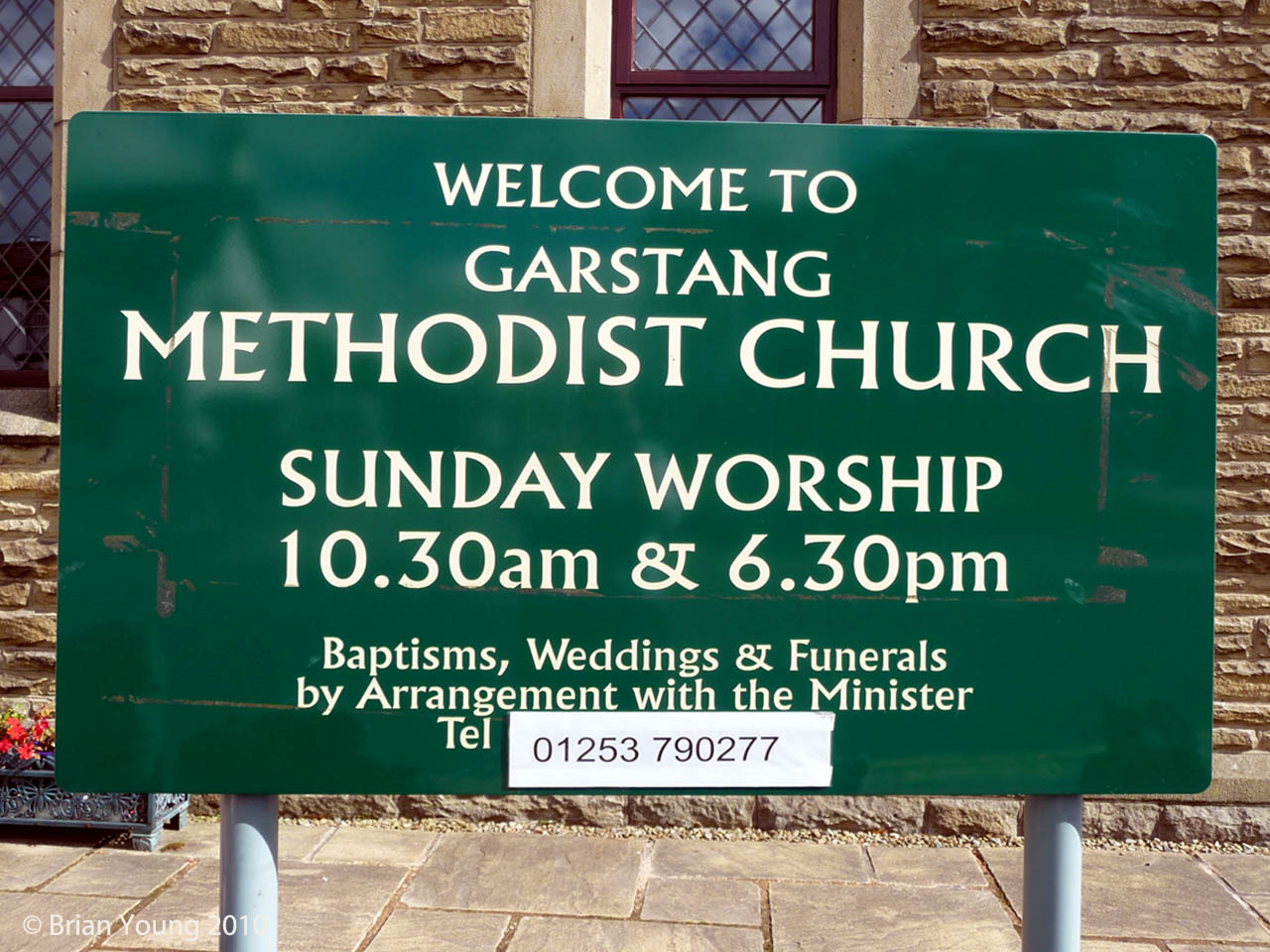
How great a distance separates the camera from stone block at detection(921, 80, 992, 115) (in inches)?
166

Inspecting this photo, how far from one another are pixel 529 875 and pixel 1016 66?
149 inches

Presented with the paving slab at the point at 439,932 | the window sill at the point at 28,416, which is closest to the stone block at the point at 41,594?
the window sill at the point at 28,416

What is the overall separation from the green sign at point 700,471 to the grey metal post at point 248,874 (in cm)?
7

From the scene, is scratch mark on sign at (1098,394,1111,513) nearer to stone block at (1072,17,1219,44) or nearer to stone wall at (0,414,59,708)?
stone block at (1072,17,1219,44)

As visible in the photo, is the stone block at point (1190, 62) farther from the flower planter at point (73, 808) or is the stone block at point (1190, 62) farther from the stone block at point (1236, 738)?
the flower planter at point (73, 808)

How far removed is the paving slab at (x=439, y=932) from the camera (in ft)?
10.4

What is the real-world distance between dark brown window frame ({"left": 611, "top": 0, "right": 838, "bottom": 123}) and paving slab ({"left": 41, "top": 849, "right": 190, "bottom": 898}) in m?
3.63

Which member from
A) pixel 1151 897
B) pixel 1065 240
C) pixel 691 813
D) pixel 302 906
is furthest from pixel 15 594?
pixel 1151 897

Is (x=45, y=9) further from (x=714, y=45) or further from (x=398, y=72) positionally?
(x=714, y=45)

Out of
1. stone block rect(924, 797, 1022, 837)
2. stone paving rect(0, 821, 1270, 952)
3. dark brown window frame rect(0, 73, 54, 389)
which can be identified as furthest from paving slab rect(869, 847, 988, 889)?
dark brown window frame rect(0, 73, 54, 389)

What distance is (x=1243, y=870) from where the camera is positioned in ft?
13.1

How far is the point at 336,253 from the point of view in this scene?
146cm

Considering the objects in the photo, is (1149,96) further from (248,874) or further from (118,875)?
(118,875)

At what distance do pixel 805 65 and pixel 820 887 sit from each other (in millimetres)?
3510
